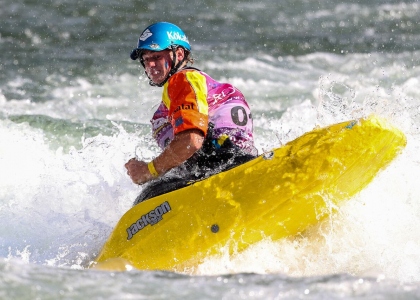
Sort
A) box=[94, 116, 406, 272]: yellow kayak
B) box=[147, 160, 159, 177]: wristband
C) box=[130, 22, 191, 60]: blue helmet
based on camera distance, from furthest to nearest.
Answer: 1. box=[130, 22, 191, 60]: blue helmet
2. box=[147, 160, 159, 177]: wristband
3. box=[94, 116, 406, 272]: yellow kayak

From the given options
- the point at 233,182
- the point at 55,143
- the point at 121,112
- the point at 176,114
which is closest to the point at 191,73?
the point at 176,114

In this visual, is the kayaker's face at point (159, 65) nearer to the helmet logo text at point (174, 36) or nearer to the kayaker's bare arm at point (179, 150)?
the helmet logo text at point (174, 36)

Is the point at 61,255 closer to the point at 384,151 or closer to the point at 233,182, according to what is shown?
the point at 233,182

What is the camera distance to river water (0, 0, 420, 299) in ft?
12.8

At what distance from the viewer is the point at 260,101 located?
930 cm

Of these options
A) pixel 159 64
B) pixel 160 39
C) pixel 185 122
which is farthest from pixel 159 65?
pixel 185 122

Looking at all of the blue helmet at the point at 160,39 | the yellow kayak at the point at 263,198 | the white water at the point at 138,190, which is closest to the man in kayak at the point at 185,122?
the blue helmet at the point at 160,39

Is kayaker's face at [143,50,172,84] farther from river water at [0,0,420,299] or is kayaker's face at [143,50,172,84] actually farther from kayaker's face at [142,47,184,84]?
river water at [0,0,420,299]

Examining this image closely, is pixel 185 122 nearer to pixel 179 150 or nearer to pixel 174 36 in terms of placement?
pixel 179 150

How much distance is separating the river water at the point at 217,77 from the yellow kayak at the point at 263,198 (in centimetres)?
11

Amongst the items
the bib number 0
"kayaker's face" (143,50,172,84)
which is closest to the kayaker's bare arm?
the bib number 0

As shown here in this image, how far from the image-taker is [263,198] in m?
4.18

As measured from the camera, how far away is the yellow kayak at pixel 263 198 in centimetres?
408

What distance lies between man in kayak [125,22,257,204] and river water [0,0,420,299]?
535 mm
